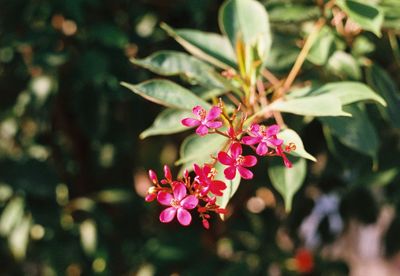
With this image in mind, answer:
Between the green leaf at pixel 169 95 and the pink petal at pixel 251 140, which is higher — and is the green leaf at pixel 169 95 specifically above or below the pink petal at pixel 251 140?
below

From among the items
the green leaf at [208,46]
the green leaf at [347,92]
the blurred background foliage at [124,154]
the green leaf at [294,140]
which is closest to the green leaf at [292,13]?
the blurred background foliage at [124,154]

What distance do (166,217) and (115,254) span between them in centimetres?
131

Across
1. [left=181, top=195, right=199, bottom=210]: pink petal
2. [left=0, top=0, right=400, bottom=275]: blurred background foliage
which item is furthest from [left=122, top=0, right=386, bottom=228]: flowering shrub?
[left=0, top=0, right=400, bottom=275]: blurred background foliage

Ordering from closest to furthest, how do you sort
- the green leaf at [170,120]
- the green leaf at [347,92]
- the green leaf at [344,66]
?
1. the green leaf at [347,92]
2. the green leaf at [170,120]
3. the green leaf at [344,66]

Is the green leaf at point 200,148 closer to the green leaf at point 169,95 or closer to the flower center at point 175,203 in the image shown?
the green leaf at point 169,95

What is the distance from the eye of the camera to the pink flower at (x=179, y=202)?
799mm

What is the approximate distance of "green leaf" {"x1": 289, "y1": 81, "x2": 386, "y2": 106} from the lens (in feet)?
3.28

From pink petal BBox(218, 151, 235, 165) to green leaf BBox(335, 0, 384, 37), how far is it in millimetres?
385

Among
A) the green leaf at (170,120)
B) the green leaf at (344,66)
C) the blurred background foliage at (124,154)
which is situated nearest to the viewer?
the green leaf at (170,120)

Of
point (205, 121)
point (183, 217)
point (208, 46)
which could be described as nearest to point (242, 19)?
point (208, 46)

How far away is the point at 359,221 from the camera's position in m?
2.07

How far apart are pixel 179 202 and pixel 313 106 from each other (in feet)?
0.82

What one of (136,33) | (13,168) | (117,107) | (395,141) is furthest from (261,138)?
(13,168)

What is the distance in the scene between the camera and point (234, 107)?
3.57ft
